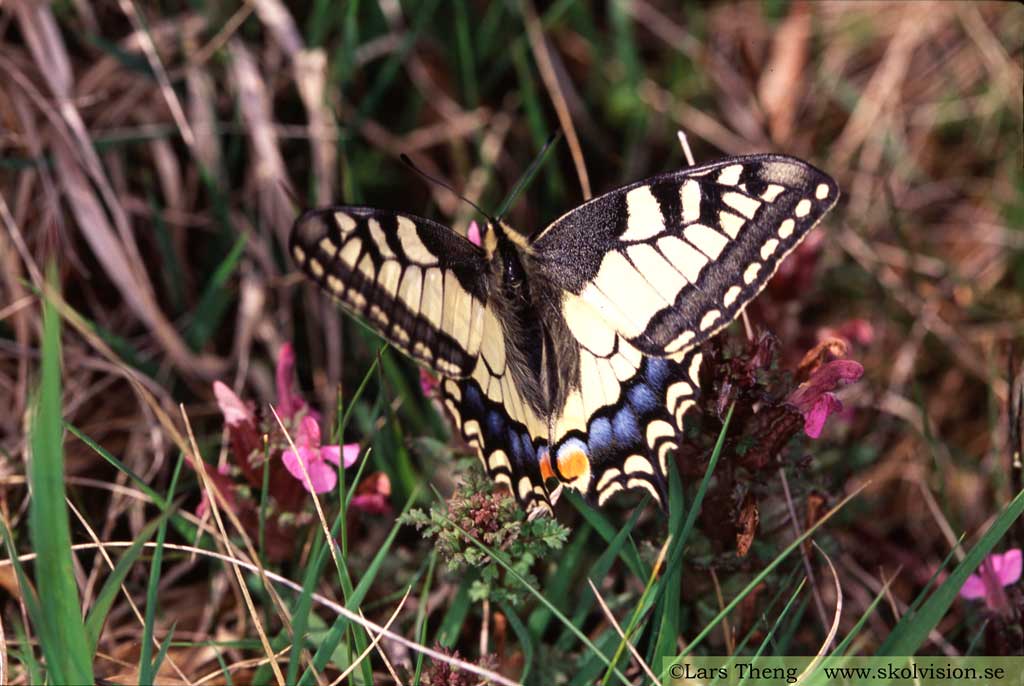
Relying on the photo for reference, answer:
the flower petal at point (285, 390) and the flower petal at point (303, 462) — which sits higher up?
the flower petal at point (285, 390)

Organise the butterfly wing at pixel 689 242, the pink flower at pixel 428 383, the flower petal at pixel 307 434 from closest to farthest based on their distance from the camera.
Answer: the butterfly wing at pixel 689 242 → the flower petal at pixel 307 434 → the pink flower at pixel 428 383

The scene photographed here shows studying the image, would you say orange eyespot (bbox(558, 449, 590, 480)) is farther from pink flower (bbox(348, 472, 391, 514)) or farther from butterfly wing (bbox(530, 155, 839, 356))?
pink flower (bbox(348, 472, 391, 514))

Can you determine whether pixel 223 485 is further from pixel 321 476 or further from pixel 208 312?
pixel 208 312

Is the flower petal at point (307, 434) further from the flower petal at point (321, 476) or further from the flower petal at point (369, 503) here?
the flower petal at point (369, 503)

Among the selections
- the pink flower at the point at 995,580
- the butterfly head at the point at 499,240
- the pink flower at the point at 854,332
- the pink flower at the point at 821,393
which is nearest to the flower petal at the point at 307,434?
the butterfly head at the point at 499,240

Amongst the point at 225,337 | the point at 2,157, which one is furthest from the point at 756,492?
the point at 2,157

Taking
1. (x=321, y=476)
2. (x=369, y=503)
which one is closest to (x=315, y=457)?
(x=321, y=476)
